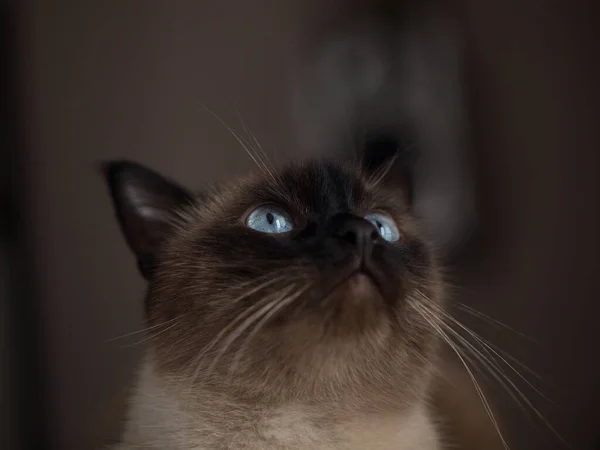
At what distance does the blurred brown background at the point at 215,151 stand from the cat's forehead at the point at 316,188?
0.34 metres

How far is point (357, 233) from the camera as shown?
2.24 ft

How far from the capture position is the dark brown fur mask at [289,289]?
26.4 inches

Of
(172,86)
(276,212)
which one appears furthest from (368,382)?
(172,86)

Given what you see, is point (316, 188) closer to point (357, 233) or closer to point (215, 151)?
point (357, 233)

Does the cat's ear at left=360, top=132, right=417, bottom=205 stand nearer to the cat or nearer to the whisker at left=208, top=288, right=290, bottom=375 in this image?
the cat

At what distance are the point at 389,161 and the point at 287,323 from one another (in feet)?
1.64

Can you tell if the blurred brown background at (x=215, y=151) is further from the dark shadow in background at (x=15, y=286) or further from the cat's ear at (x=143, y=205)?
the cat's ear at (x=143, y=205)

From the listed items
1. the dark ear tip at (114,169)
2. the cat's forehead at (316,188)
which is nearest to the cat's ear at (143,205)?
the dark ear tip at (114,169)

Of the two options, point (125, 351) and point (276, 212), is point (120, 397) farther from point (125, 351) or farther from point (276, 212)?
point (276, 212)

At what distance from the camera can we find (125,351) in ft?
3.95

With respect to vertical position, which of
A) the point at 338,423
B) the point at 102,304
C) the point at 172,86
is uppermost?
the point at 172,86

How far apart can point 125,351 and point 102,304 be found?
134mm

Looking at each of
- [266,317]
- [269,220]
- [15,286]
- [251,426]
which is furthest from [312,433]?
[15,286]

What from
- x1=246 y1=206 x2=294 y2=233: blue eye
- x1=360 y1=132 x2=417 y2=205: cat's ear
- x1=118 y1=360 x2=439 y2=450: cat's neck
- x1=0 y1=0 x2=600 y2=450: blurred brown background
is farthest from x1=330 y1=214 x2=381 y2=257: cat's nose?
x1=0 y1=0 x2=600 y2=450: blurred brown background
